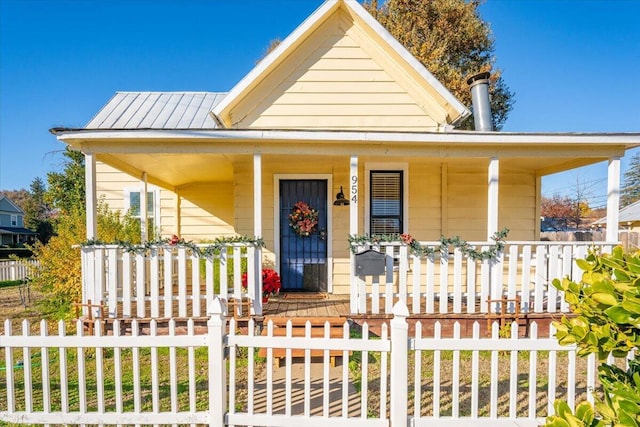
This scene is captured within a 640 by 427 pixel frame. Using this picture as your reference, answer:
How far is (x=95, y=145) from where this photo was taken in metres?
4.75

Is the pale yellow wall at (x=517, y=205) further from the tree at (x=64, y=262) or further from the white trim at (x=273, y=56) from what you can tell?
the tree at (x=64, y=262)

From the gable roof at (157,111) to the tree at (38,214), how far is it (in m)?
26.2

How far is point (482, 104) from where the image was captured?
21.9ft

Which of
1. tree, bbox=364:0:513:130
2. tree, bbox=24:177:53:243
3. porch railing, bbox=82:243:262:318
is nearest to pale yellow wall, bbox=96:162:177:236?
porch railing, bbox=82:243:262:318

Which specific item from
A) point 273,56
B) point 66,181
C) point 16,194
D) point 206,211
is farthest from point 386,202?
point 16,194

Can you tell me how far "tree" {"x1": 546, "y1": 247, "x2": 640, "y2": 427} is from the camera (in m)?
1.46

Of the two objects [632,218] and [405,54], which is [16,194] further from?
[632,218]

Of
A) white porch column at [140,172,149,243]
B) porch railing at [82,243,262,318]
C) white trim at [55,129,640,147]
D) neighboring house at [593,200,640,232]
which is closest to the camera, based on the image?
porch railing at [82,243,262,318]

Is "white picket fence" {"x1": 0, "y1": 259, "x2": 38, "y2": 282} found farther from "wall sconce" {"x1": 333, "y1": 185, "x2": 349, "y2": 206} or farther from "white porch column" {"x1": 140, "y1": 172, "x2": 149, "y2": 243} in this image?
"wall sconce" {"x1": 333, "y1": 185, "x2": 349, "y2": 206}

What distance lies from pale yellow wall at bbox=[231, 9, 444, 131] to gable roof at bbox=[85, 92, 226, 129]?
1502mm

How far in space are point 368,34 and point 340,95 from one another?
47.6 inches

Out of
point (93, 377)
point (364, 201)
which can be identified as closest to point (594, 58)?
point (364, 201)

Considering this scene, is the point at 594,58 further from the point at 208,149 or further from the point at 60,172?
the point at 60,172

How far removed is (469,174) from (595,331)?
5.37 metres
